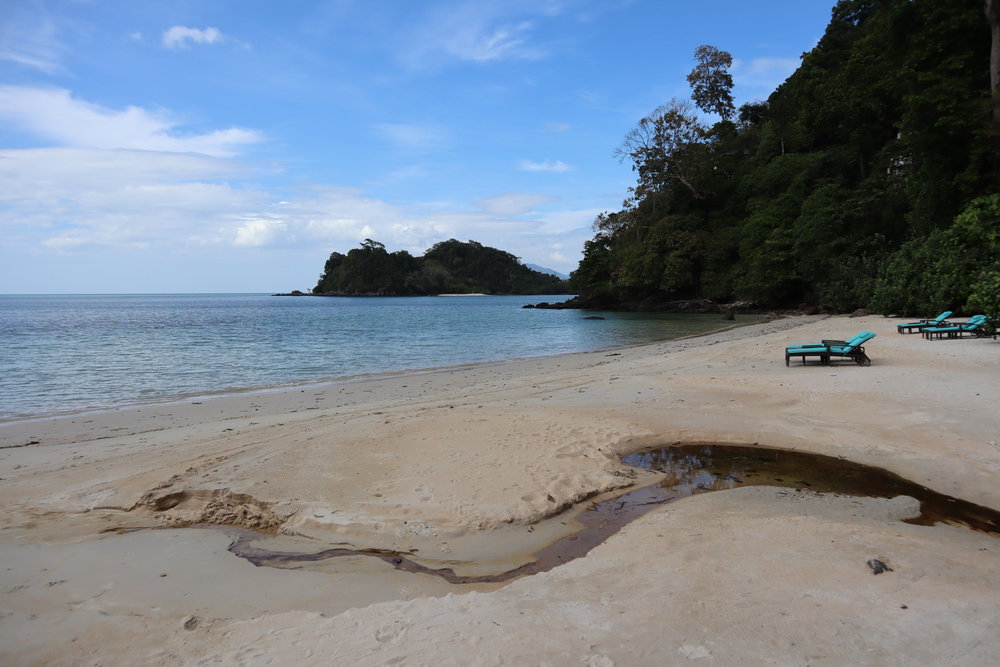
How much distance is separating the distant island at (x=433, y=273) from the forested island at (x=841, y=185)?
9160 cm

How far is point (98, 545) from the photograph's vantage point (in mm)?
4277

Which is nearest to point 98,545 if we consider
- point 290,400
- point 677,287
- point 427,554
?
point 427,554

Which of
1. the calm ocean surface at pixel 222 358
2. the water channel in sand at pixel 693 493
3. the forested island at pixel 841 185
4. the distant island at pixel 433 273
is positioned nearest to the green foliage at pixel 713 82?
the forested island at pixel 841 185

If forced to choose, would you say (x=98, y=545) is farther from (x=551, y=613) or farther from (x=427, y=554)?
(x=551, y=613)

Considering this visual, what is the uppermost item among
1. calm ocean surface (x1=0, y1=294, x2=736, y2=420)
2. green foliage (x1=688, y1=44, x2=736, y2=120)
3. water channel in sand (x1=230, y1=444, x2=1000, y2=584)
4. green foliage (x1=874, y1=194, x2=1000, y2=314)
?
green foliage (x1=688, y1=44, x2=736, y2=120)

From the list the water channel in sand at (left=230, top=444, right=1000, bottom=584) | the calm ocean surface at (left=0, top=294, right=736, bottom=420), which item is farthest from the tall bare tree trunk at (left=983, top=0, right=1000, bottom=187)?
the water channel in sand at (left=230, top=444, right=1000, bottom=584)

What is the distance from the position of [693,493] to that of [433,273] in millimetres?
150236

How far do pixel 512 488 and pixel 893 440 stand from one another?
4.63m

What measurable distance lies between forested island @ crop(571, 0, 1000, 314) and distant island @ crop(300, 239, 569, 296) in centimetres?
9160

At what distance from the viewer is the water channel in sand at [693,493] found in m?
3.94

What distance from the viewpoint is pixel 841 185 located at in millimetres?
37781

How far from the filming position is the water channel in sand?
12.9 ft

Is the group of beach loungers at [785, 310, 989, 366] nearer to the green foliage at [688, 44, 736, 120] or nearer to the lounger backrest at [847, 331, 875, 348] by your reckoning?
the lounger backrest at [847, 331, 875, 348]

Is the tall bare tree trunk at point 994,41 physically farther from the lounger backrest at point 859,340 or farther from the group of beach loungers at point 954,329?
the lounger backrest at point 859,340
